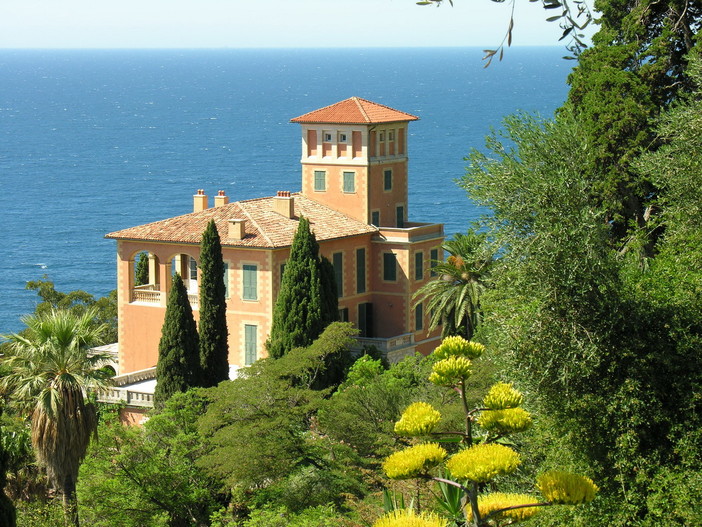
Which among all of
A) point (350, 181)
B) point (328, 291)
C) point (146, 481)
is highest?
point (350, 181)

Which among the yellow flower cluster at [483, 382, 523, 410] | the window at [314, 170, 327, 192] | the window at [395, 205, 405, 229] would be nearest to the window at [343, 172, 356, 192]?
the window at [314, 170, 327, 192]

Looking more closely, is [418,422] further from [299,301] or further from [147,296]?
[147,296]

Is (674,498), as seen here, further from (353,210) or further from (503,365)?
(353,210)

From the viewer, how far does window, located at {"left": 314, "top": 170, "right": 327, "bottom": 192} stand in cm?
5085

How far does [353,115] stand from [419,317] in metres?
8.24

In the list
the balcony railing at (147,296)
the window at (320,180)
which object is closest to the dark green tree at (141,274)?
the balcony railing at (147,296)

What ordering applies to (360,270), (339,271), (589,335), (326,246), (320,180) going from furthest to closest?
(320,180), (360,270), (339,271), (326,246), (589,335)

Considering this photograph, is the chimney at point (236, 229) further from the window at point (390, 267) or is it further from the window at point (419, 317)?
the window at point (419, 317)

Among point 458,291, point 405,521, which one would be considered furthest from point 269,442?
point 405,521

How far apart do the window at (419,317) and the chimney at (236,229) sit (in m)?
7.53

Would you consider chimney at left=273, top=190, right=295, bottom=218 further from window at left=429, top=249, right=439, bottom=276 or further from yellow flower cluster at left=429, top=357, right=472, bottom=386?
yellow flower cluster at left=429, top=357, right=472, bottom=386

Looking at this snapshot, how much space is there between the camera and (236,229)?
151ft

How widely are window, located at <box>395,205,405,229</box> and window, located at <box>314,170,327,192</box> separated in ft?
10.7

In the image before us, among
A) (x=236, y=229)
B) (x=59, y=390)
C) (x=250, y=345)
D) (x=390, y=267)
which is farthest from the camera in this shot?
(x=390, y=267)
